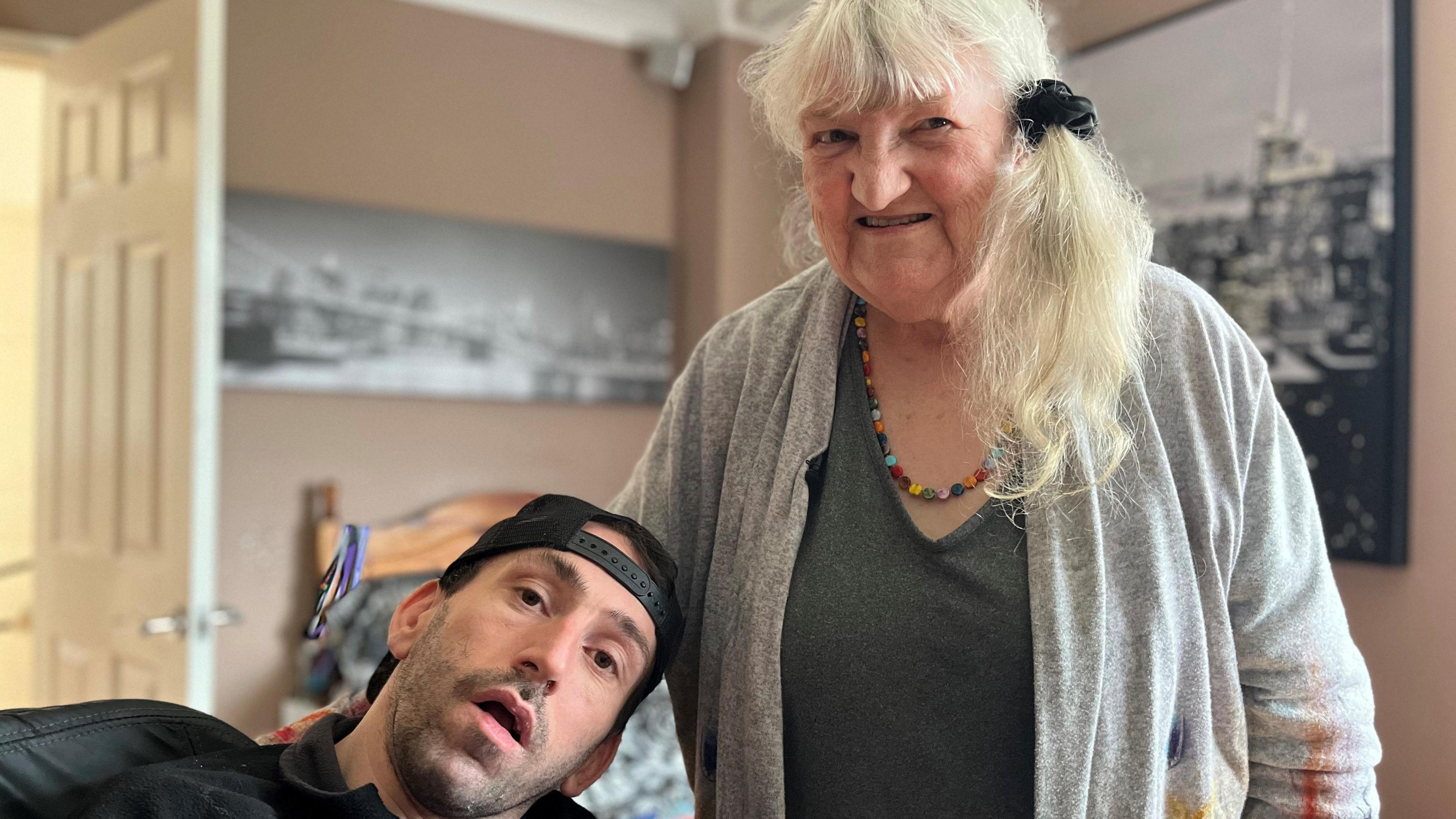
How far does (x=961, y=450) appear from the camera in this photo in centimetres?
112

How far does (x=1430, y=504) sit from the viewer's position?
2135 mm

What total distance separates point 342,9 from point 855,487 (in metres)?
3.03

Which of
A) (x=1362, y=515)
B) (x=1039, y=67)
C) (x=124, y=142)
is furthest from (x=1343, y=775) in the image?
(x=124, y=142)

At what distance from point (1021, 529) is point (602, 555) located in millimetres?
421

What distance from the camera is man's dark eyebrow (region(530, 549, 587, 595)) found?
3.59 feet

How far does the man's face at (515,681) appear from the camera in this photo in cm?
100

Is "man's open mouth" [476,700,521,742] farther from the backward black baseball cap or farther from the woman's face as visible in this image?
the woman's face

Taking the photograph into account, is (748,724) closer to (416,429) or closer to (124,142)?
(124,142)

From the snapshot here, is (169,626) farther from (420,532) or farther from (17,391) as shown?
(17,391)

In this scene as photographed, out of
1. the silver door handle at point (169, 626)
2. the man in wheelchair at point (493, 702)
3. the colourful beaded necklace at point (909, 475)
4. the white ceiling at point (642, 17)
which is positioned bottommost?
the silver door handle at point (169, 626)

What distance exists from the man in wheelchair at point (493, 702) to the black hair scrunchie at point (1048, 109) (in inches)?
22.6

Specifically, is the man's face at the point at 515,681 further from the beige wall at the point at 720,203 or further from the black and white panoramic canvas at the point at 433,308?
the beige wall at the point at 720,203

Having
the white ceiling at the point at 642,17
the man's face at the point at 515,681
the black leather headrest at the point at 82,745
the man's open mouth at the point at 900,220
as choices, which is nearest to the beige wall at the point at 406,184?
the white ceiling at the point at 642,17

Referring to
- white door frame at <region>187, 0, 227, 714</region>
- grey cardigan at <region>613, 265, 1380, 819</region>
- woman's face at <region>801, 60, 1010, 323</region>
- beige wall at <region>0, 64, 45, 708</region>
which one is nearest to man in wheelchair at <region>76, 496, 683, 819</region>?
grey cardigan at <region>613, 265, 1380, 819</region>
